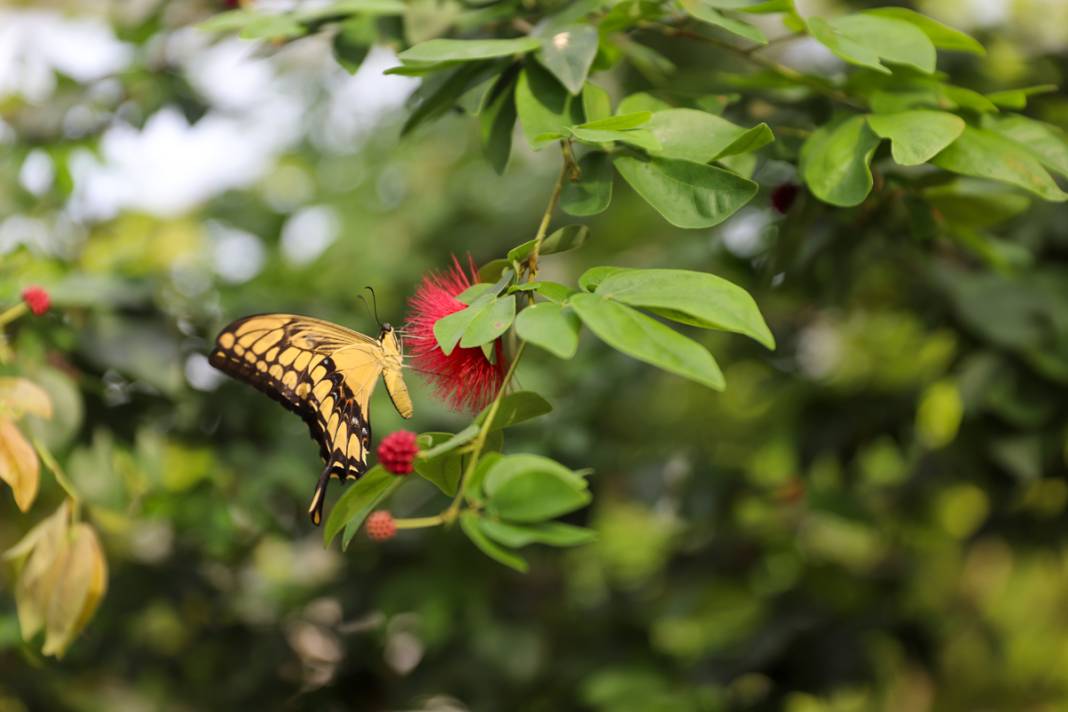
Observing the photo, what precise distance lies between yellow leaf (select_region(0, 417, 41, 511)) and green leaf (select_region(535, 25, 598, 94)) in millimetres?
540

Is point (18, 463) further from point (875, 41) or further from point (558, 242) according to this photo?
point (875, 41)

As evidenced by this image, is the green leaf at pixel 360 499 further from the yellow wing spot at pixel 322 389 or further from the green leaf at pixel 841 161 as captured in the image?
the green leaf at pixel 841 161

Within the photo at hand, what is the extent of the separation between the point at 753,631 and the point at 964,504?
0.90 metres

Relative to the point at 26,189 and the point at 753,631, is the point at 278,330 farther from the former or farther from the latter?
the point at 753,631

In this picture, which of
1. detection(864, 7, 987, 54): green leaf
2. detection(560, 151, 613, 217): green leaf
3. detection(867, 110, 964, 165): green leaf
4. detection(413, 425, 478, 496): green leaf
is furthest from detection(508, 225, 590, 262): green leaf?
detection(864, 7, 987, 54): green leaf

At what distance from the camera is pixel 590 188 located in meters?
0.75

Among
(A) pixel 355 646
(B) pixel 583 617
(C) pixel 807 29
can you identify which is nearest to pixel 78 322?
(A) pixel 355 646

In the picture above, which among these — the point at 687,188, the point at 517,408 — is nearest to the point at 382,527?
the point at 517,408

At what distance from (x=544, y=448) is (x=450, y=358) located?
0.77m

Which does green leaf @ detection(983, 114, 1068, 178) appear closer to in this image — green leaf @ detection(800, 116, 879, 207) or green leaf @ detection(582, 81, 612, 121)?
green leaf @ detection(800, 116, 879, 207)

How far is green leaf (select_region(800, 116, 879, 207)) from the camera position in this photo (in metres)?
0.75

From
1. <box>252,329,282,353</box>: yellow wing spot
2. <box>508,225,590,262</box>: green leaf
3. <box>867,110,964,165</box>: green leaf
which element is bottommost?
<box>252,329,282,353</box>: yellow wing spot

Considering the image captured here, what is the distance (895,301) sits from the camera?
175 centimetres

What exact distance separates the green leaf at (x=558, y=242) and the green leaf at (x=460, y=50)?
16cm
